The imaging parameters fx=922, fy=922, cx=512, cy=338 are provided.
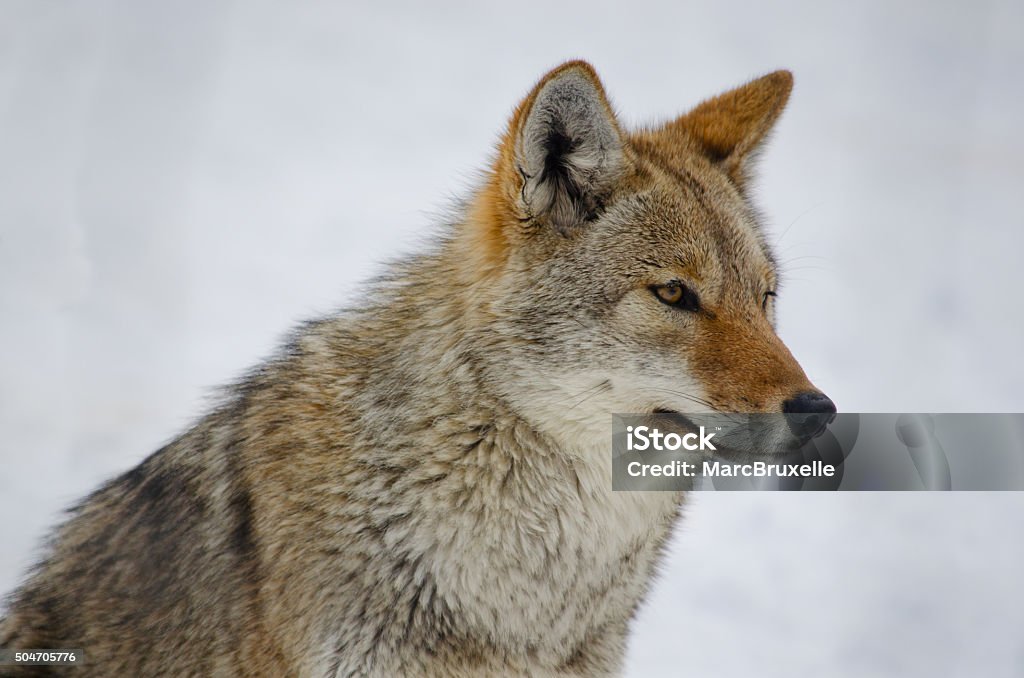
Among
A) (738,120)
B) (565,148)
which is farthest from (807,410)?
(738,120)

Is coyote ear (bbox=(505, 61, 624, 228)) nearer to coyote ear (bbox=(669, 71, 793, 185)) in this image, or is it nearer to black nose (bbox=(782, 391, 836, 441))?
coyote ear (bbox=(669, 71, 793, 185))

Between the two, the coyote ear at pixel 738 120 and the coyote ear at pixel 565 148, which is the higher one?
the coyote ear at pixel 738 120

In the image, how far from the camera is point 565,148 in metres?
2.84

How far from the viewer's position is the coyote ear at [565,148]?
2699mm

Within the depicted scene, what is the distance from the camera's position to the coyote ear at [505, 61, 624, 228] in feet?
8.86

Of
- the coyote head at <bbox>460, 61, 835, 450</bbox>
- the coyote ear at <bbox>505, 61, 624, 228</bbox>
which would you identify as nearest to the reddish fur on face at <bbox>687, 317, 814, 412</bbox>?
the coyote head at <bbox>460, 61, 835, 450</bbox>

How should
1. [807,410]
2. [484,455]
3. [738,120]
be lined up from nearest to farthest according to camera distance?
[807,410] → [484,455] → [738,120]

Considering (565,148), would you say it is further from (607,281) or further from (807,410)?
(807,410)

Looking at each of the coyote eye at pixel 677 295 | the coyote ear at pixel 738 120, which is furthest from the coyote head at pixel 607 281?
the coyote ear at pixel 738 120

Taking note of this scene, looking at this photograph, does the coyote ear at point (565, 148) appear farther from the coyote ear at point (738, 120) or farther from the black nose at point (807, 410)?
the black nose at point (807, 410)

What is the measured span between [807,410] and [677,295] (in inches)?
19.8

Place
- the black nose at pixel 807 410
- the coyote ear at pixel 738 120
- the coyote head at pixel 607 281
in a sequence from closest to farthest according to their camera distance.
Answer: the black nose at pixel 807 410 → the coyote head at pixel 607 281 → the coyote ear at pixel 738 120

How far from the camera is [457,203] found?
3.28 m

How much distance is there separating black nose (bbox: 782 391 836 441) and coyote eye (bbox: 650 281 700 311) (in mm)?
405
